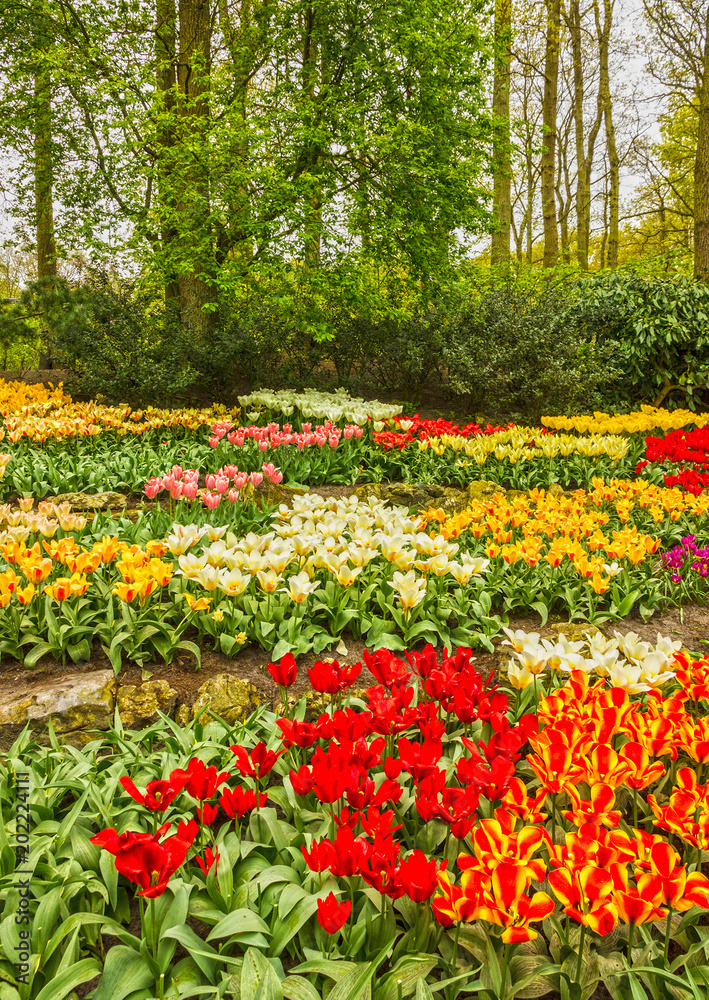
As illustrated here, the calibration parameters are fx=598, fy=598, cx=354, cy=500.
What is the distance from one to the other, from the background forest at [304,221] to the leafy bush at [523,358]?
43 mm

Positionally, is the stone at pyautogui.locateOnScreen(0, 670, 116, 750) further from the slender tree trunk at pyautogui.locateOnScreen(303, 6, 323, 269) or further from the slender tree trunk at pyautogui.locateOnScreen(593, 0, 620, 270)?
→ the slender tree trunk at pyautogui.locateOnScreen(593, 0, 620, 270)

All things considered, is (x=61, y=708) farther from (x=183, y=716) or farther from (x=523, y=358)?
(x=523, y=358)

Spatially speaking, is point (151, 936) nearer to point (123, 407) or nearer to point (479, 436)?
point (479, 436)

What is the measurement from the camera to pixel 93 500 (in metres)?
4.67

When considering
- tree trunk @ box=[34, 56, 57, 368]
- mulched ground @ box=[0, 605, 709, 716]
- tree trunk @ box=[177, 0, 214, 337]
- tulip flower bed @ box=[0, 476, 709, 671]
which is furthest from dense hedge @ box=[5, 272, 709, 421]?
mulched ground @ box=[0, 605, 709, 716]

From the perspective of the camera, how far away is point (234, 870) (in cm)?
161

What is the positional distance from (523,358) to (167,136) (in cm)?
704

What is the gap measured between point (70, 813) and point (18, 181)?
13.0 m

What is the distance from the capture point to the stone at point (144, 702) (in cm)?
234

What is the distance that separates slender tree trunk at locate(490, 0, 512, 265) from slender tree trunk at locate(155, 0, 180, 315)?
208 inches

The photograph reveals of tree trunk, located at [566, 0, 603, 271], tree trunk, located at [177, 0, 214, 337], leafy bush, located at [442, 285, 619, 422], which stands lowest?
leafy bush, located at [442, 285, 619, 422]

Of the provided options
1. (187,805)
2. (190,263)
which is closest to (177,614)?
(187,805)

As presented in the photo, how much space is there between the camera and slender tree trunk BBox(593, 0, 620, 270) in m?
17.1

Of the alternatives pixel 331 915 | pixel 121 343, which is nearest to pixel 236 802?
pixel 331 915
